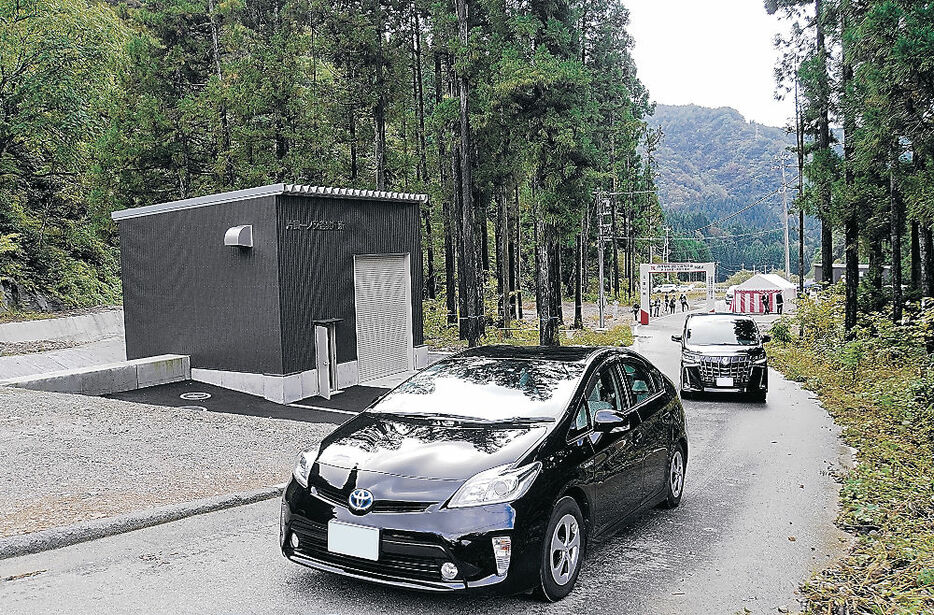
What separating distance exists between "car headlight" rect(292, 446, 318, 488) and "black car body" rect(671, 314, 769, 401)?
11.7 meters

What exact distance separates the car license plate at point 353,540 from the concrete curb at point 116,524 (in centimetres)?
289

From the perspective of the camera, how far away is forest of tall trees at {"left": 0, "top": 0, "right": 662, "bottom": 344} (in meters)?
26.2

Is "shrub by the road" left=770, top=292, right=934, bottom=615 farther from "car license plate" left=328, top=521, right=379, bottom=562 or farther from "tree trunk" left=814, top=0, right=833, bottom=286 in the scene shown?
"tree trunk" left=814, top=0, right=833, bottom=286

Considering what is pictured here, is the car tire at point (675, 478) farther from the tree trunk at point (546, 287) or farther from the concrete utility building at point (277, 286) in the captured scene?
the tree trunk at point (546, 287)

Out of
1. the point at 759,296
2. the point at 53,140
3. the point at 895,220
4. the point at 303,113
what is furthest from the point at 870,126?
the point at 759,296

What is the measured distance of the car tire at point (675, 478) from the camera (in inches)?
271

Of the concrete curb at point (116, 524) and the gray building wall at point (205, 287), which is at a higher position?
the gray building wall at point (205, 287)

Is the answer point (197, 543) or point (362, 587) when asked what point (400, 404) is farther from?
point (197, 543)

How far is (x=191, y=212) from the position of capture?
17.2 meters

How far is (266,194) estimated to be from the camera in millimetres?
15562

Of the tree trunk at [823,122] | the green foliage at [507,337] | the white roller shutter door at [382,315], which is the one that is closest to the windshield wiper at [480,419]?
the white roller shutter door at [382,315]

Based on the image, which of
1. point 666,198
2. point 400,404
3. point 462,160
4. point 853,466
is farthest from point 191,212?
point 666,198

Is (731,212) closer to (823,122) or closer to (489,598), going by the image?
(823,122)

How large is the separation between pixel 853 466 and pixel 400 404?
640 cm
